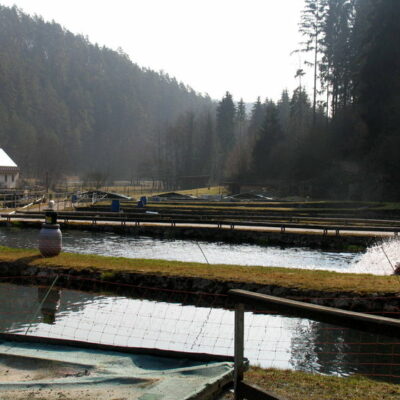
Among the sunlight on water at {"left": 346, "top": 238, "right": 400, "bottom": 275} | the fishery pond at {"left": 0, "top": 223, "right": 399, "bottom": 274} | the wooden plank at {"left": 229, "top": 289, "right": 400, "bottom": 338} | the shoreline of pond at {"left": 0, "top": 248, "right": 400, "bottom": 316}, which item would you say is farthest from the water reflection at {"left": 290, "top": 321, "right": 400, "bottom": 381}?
the fishery pond at {"left": 0, "top": 223, "right": 399, "bottom": 274}

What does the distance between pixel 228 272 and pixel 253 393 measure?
33.4 ft

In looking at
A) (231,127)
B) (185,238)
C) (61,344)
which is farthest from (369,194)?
(231,127)

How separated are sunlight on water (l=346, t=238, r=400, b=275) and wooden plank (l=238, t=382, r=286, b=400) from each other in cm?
1467

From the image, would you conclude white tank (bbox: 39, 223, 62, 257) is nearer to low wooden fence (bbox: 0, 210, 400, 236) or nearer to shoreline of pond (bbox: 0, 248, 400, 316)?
shoreline of pond (bbox: 0, 248, 400, 316)

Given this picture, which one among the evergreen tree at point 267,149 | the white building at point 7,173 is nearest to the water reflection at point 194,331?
the white building at point 7,173

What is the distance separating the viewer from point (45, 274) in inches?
600

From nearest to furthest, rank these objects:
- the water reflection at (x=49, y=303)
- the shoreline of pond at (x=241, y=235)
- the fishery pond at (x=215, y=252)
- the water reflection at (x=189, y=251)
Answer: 1. the water reflection at (x=49, y=303)
2. the fishery pond at (x=215, y=252)
3. the water reflection at (x=189, y=251)
4. the shoreline of pond at (x=241, y=235)

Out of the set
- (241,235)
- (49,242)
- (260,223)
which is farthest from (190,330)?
(260,223)

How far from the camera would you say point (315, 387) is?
5.91 m

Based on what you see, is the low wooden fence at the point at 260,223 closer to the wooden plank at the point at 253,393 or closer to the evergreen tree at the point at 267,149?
the wooden plank at the point at 253,393

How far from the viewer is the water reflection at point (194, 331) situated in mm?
9367

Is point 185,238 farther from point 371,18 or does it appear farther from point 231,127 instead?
point 231,127

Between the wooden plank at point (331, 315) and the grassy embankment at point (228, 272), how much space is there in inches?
318

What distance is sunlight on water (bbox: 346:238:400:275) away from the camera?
20031mm
